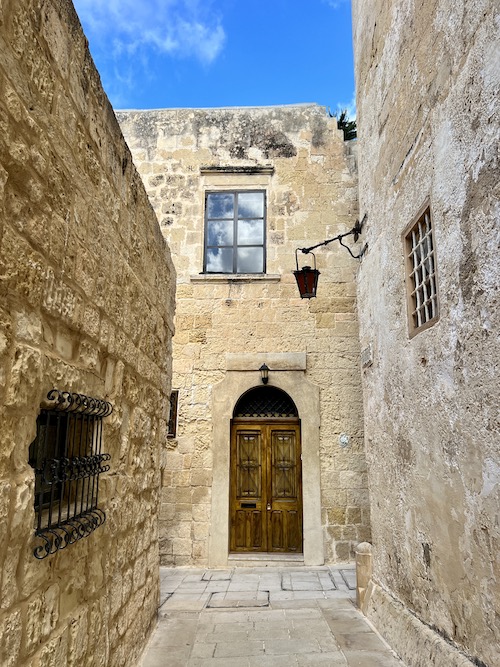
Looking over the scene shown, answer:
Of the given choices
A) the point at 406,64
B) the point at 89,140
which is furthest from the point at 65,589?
the point at 406,64

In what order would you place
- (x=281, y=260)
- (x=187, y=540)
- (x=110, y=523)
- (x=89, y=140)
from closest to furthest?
(x=89, y=140) → (x=110, y=523) → (x=187, y=540) → (x=281, y=260)

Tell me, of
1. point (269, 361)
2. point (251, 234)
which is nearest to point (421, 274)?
point (269, 361)

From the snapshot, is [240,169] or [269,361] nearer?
[269,361]

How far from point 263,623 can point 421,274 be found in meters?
3.12

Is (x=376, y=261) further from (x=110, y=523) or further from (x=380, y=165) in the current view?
(x=110, y=523)

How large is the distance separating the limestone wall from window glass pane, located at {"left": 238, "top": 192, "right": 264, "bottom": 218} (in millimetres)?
4325

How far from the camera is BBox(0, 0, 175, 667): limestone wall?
153 cm

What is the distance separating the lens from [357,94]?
5.59m

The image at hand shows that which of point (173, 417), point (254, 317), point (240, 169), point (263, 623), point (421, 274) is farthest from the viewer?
point (240, 169)

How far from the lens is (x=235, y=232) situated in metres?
7.51

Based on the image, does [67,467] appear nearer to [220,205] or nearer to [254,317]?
[254,317]

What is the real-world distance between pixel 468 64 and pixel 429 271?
4.06ft

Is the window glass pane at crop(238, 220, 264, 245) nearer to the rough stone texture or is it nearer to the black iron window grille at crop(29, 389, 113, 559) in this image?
the rough stone texture

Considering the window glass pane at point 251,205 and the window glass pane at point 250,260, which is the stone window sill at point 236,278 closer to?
the window glass pane at point 250,260
